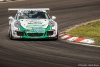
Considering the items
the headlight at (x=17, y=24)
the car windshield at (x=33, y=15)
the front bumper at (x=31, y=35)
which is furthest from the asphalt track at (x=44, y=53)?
the car windshield at (x=33, y=15)

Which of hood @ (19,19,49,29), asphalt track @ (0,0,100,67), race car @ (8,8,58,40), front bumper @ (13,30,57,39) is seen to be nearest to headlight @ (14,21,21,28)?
race car @ (8,8,58,40)

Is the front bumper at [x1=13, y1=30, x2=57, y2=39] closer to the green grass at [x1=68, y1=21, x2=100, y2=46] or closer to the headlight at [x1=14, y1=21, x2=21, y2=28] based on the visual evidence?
the headlight at [x1=14, y1=21, x2=21, y2=28]

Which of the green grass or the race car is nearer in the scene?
the race car

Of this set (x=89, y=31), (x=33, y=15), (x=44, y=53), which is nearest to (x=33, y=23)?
(x=33, y=15)

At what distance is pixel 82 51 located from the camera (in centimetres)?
1314

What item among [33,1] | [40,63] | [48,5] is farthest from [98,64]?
[33,1]

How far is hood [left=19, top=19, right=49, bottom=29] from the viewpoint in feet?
53.0

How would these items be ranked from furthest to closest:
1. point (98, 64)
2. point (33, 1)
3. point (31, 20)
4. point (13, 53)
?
1. point (33, 1)
2. point (31, 20)
3. point (13, 53)
4. point (98, 64)

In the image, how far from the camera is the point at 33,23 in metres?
16.3

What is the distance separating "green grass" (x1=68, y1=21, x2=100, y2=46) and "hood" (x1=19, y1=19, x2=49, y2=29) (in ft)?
5.47

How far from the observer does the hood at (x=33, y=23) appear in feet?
53.0

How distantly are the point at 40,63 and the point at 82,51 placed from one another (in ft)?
8.69

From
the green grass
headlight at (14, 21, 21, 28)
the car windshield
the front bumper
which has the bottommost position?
the green grass

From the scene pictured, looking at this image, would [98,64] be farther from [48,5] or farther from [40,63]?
[48,5]
